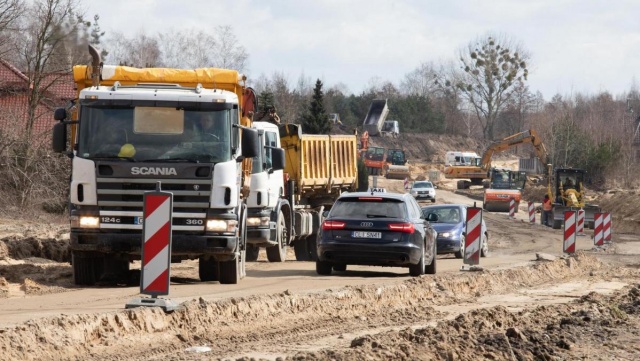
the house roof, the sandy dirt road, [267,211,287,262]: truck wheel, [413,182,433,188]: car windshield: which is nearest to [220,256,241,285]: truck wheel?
the sandy dirt road

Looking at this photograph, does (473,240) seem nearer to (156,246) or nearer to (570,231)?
(570,231)

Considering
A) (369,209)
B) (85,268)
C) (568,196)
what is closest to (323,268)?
(369,209)

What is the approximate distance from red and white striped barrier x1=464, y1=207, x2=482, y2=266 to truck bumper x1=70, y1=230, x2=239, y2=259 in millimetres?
7278

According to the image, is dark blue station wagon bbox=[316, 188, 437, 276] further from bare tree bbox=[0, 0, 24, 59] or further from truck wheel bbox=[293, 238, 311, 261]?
bare tree bbox=[0, 0, 24, 59]

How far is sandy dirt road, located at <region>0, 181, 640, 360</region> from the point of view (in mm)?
10125

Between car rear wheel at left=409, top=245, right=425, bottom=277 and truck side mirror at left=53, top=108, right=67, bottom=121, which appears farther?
car rear wheel at left=409, top=245, right=425, bottom=277

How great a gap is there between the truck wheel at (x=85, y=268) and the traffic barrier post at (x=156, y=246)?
5.12 metres

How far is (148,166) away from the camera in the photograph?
1560 cm

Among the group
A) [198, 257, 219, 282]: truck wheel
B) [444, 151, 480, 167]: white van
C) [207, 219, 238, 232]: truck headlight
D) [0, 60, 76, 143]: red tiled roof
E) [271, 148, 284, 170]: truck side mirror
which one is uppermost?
[0, 60, 76, 143]: red tiled roof

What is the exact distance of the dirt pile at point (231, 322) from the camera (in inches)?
391

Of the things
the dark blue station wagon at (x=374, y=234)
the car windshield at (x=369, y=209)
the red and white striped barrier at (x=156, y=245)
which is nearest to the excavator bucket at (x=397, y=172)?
the dark blue station wagon at (x=374, y=234)

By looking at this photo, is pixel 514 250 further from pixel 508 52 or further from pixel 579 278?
pixel 508 52

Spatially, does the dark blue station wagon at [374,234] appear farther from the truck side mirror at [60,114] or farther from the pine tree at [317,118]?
the pine tree at [317,118]

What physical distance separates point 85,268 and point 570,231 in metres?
15.8
